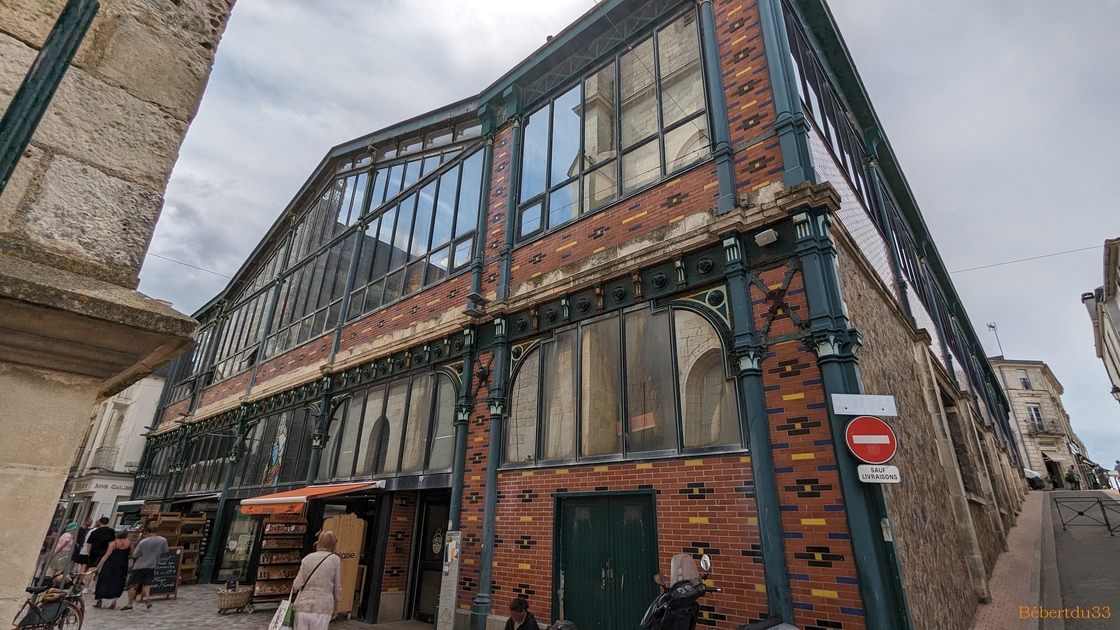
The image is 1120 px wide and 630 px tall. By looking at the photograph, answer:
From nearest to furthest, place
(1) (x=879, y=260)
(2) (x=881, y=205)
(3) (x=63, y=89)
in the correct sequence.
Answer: (3) (x=63, y=89), (1) (x=879, y=260), (2) (x=881, y=205)

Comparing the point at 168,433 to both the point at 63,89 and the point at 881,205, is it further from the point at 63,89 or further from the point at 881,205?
the point at 881,205

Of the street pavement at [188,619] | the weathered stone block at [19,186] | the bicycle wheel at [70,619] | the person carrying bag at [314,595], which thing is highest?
the weathered stone block at [19,186]

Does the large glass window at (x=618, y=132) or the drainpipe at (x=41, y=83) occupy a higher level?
the large glass window at (x=618, y=132)

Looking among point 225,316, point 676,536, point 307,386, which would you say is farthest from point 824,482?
point 225,316

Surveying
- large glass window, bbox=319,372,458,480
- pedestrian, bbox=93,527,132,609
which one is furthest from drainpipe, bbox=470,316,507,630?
pedestrian, bbox=93,527,132,609

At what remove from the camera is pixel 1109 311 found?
2800cm

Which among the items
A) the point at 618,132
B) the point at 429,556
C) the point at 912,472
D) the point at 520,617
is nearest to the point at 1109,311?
the point at 912,472

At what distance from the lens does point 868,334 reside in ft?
22.8

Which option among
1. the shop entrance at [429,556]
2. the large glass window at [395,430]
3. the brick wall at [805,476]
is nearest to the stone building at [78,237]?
the brick wall at [805,476]

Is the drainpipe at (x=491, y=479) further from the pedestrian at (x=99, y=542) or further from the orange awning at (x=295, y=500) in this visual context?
the pedestrian at (x=99, y=542)

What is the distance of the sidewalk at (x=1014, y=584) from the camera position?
795cm

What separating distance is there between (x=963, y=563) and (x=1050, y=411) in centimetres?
5976

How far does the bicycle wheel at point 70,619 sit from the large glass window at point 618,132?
9.04 meters
